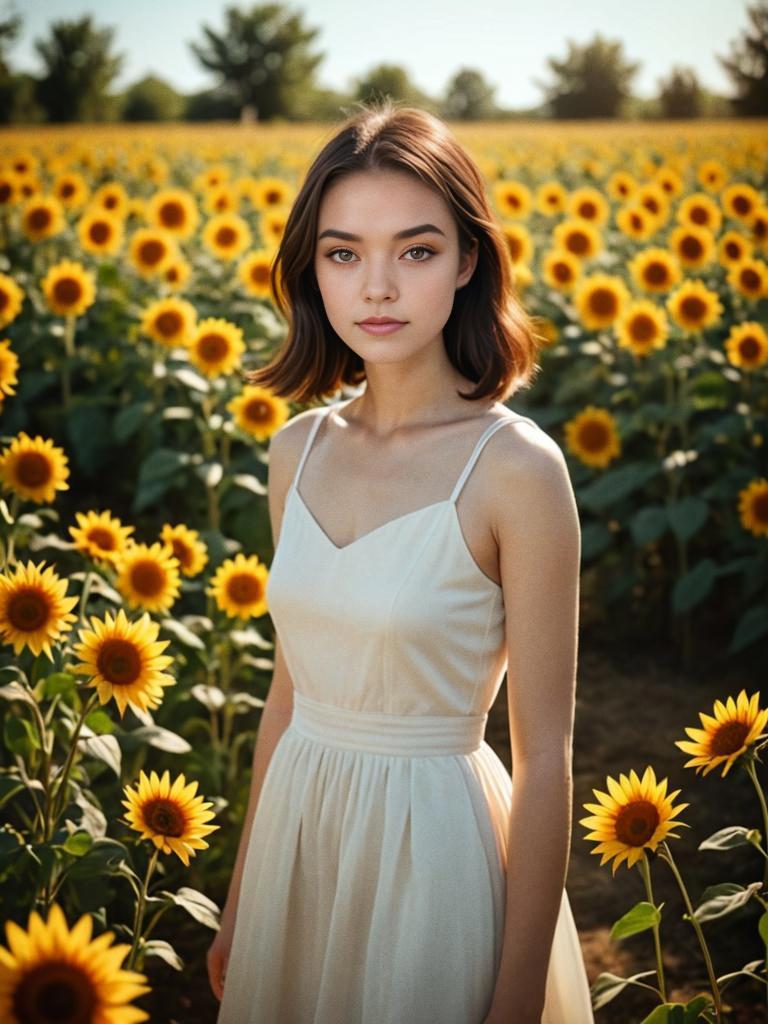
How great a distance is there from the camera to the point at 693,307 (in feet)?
15.4

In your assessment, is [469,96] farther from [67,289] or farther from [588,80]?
[67,289]

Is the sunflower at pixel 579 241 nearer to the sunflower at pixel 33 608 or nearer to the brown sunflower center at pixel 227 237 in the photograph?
the brown sunflower center at pixel 227 237

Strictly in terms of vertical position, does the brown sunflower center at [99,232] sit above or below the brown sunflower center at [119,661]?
above

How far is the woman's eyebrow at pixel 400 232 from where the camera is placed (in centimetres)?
168

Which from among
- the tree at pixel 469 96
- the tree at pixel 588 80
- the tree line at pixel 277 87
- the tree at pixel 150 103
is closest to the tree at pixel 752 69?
the tree line at pixel 277 87

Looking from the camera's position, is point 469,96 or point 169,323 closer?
point 169,323

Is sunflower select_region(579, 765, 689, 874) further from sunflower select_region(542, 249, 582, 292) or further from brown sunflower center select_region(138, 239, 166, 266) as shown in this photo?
sunflower select_region(542, 249, 582, 292)

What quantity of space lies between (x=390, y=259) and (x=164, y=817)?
A: 883 millimetres

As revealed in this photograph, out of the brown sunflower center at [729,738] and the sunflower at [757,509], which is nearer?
the brown sunflower center at [729,738]

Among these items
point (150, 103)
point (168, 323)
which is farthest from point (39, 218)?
point (150, 103)

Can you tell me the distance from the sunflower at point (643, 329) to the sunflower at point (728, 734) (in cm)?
327

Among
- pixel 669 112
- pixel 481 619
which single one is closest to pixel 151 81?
pixel 669 112

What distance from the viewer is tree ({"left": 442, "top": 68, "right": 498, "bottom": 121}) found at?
5066cm

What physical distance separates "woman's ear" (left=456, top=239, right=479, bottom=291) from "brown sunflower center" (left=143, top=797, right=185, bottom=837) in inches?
35.8
